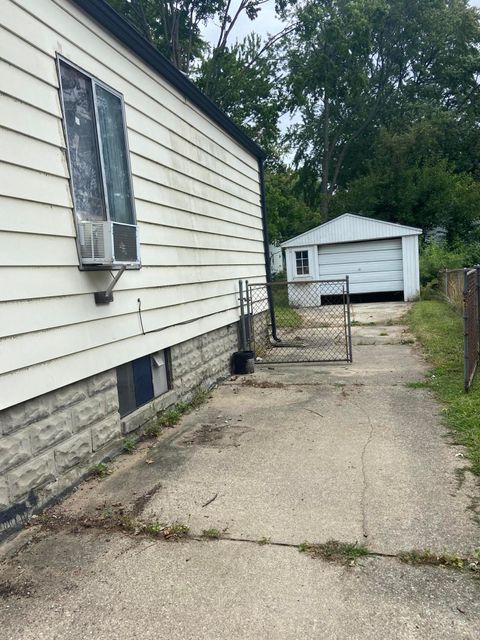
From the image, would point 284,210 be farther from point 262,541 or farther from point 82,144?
point 262,541

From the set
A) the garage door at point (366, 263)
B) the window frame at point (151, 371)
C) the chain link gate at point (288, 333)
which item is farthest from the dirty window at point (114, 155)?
the garage door at point (366, 263)

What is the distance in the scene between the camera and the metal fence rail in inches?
185

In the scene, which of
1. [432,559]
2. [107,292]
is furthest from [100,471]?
[432,559]

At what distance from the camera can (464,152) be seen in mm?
26672

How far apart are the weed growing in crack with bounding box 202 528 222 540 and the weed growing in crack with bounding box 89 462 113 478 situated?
3.71 ft

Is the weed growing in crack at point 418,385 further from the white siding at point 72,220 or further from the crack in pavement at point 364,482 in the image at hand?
the white siding at point 72,220

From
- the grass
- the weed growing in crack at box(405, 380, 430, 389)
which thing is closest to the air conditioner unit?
the grass

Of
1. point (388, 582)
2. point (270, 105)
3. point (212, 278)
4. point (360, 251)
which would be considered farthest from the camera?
point (270, 105)

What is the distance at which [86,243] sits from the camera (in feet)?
10.7

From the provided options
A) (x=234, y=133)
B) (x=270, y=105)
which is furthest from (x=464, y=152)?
(x=234, y=133)

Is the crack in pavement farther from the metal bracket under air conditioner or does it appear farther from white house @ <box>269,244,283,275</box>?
white house @ <box>269,244,283,275</box>

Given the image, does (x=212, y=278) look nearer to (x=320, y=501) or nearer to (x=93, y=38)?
(x=93, y=38)

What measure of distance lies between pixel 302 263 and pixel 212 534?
15.6 metres

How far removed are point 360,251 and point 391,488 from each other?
14.7m
